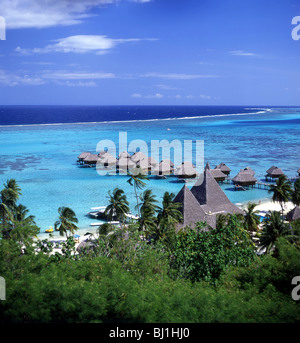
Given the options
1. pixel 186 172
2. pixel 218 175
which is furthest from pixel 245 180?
pixel 186 172

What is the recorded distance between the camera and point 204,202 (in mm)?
20109

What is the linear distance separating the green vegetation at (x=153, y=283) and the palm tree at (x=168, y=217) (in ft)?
9.09

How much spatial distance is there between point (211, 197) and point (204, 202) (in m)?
0.55

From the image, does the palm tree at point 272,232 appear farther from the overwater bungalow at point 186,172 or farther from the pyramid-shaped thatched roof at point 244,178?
the overwater bungalow at point 186,172

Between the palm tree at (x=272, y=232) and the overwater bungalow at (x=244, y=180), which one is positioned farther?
the overwater bungalow at (x=244, y=180)

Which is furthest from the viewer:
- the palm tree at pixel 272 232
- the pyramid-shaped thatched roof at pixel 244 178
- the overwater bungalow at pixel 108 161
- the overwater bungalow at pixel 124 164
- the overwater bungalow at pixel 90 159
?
the overwater bungalow at pixel 90 159

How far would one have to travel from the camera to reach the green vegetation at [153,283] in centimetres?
716

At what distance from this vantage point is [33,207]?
2447cm

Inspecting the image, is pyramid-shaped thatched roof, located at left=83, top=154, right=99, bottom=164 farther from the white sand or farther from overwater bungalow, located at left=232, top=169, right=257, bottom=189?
the white sand

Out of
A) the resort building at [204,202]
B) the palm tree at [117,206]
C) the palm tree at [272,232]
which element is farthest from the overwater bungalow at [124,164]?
the palm tree at [272,232]

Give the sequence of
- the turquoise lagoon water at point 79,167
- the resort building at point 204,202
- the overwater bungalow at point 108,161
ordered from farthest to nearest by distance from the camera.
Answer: the overwater bungalow at point 108,161, the turquoise lagoon water at point 79,167, the resort building at point 204,202
